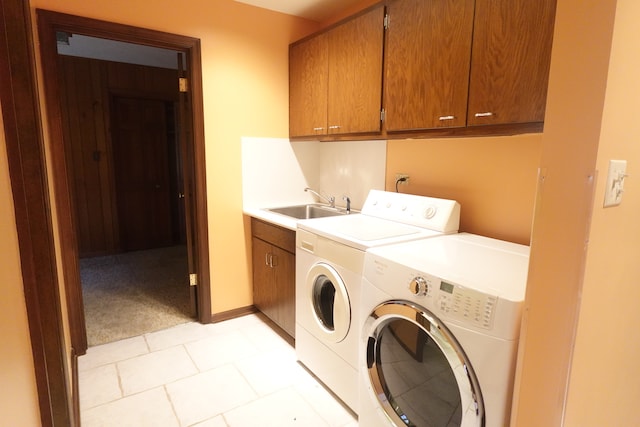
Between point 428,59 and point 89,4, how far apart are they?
195 cm

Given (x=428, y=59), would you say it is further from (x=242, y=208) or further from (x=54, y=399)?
(x=54, y=399)

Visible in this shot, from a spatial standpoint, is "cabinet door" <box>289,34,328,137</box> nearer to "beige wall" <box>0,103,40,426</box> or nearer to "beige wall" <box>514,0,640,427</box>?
"beige wall" <box>514,0,640,427</box>

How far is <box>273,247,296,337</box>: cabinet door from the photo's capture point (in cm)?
226

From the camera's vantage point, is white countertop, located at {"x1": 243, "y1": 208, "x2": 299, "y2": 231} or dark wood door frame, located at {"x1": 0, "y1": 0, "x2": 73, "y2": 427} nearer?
dark wood door frame, located at {"x1": 0, "y1": 0, "x2": 73, "y2": 427}

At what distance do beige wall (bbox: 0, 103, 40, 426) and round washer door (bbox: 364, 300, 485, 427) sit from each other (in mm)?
1102

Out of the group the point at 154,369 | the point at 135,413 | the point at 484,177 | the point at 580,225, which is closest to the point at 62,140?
the point at 154,369

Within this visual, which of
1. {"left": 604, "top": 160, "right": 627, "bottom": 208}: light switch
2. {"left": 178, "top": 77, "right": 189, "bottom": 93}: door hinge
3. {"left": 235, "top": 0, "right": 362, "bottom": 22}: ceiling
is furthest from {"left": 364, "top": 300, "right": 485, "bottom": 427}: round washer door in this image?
{"left": 235, "top": 0, "right": 362, "bottom": 22}: ceiling

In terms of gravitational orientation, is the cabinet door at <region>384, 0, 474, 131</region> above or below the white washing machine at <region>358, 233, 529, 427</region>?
above

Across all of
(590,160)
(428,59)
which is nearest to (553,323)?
(590,160)

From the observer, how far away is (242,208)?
2723mm

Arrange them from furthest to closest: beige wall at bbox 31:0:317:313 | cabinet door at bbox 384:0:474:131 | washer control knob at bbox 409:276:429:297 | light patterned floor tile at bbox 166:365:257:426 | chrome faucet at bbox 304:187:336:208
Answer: chrome faucet at bbox 304:187:336:208, beige wall at bbox 31:0:317:313, light patterned floor tile at bbox 166:365:257:426, cabinet door at bbox 384:0:474:131, washer control knob at bbox 409:276:429:297

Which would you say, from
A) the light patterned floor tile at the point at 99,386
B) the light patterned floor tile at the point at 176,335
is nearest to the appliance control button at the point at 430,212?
the light patterned floor tile at the point at 176,335

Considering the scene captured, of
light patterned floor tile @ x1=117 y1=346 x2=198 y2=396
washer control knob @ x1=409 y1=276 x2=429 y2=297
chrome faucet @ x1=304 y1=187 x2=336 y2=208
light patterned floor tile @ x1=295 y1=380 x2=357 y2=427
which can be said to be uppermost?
chrome faucet @ x1=304 y1=187 x2=336 y2=208

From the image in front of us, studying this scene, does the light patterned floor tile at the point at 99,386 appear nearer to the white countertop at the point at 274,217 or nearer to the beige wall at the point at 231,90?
the beige wall at the point at 231,90
